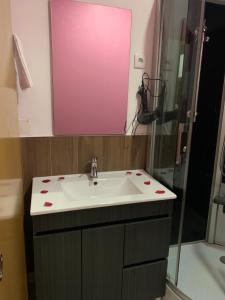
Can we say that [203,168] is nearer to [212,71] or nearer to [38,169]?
[212,71]

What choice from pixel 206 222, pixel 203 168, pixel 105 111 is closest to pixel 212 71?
pixel 203 168

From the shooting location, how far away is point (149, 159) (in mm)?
1863

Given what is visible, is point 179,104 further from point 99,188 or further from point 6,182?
point 6,182

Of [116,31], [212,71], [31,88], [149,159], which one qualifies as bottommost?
[149,159]

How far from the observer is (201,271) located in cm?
186

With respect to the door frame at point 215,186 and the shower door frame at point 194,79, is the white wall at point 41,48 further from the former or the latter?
the door frame at point 215,186

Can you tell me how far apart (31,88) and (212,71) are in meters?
1.40

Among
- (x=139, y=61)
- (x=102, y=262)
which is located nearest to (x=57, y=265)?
(x=102, y=262)

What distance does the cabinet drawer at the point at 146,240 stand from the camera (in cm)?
144

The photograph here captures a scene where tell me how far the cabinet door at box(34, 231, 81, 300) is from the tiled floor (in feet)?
2.22

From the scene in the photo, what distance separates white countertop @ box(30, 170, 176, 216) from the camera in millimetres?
1283

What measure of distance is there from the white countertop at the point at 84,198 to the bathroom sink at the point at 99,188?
2 cm

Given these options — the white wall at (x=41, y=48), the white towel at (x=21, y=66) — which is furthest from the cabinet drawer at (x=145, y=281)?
the white towel at (x=21, y=66)

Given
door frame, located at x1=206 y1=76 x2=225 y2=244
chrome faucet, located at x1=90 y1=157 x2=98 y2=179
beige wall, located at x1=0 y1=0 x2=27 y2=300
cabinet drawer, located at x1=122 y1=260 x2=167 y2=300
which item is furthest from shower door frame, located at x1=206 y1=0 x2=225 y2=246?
beige wall, located at x1=0 y1=0 x2=27 y2=300
